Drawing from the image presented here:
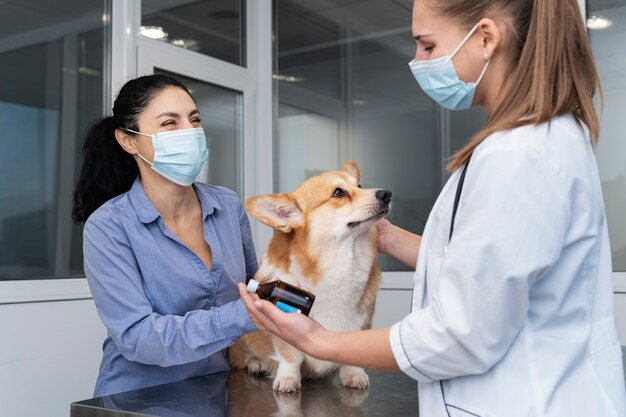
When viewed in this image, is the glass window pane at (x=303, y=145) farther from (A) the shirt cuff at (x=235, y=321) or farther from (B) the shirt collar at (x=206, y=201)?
(A) the shirt cuff at (x=235, y=321)

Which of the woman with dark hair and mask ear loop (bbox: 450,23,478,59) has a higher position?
mask ear loop (bbox: 450,23,478,59)

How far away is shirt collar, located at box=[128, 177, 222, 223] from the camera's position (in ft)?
5.74

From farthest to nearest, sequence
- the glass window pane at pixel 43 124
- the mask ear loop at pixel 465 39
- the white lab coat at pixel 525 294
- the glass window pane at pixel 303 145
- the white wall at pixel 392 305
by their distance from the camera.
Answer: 1. the glass window pane at pixel 303 145
2. the white wall at pixel 392 305
3. the glass window pane at pixel 43 124
4. the mask ear loop at pixel 465 39
5. the white lab coat at pixel 525 294

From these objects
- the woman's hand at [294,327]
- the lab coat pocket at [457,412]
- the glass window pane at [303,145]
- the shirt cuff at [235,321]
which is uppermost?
the glass window pane at [303,145]

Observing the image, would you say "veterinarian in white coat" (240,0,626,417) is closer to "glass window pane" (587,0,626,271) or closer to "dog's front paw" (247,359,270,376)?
"dog's front paw" (247,359,270,376)

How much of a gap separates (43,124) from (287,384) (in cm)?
198

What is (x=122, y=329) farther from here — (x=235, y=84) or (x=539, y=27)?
(x=235, y=84)

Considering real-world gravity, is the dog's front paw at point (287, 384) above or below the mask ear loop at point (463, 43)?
below

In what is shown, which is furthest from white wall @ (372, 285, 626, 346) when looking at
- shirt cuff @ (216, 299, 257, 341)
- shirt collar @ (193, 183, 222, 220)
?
shirt cuff @ (216, 299, 257, 341)

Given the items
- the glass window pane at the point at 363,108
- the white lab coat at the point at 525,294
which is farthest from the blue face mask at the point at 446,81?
the glass window pane at the point at 363,108

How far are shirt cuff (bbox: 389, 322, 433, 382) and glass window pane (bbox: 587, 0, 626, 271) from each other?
2547 mm

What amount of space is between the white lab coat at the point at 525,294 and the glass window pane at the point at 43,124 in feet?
7.78

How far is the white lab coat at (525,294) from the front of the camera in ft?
2.65

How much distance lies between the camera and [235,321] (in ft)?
4.91
